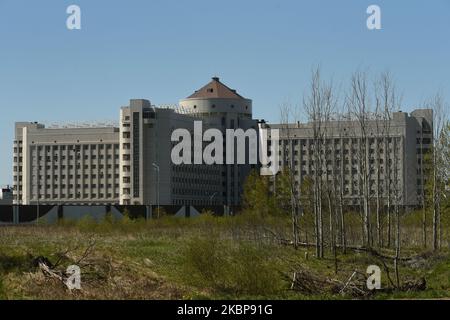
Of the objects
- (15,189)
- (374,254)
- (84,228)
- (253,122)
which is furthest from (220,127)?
(374,254)

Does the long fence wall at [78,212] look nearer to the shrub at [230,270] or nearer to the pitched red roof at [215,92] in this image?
the shrub at [230,270]

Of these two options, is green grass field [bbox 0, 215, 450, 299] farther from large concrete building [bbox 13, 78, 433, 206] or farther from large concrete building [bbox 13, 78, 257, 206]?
large concrete building [bbox 13, 78, 257, 206]

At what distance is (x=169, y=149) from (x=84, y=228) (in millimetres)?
86762

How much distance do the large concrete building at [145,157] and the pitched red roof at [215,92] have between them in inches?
9.0

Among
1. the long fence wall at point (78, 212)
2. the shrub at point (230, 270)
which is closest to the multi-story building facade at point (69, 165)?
the long fence wall at point (78, 212)

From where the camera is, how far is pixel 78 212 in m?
96.8

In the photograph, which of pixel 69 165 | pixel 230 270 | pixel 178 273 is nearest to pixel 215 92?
pixel 69 165

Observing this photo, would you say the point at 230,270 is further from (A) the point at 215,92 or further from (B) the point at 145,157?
(A) the point at 215,92

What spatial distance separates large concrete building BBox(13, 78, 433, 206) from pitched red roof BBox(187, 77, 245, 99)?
0.75 feet

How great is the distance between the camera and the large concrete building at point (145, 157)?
146m

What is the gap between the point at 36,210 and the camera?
88.7 meters

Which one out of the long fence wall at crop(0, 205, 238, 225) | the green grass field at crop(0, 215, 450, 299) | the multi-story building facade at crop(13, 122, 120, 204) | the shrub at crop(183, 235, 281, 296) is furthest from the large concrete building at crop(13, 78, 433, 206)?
the shrub at crop(183, 235, 281, 296)
